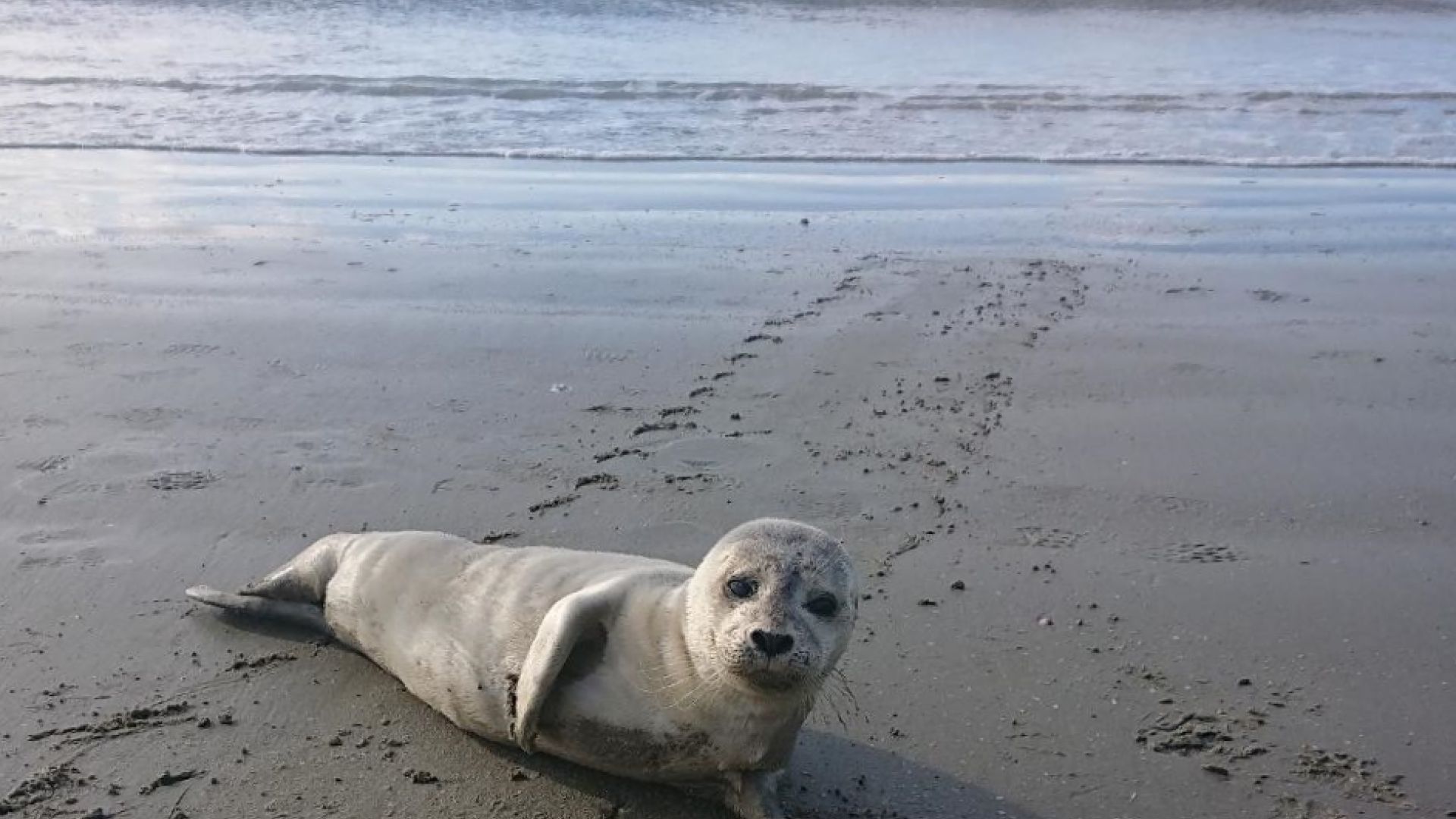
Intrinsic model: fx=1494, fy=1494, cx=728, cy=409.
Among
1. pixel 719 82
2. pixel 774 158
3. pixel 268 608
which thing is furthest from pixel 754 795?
pixel 719 82

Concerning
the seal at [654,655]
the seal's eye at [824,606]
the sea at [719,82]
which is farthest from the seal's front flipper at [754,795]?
the sea at [719,82]

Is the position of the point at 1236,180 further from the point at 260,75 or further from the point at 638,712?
the point at 260,75

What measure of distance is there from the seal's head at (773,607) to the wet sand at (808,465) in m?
0.40

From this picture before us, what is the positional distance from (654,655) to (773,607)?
38 centimetres

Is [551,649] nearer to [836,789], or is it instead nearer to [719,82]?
[836,789]

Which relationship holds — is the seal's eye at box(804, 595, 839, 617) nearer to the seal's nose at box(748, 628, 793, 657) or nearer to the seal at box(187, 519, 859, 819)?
the seal at box(187, 519, 859, 819)

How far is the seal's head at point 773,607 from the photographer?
319cm

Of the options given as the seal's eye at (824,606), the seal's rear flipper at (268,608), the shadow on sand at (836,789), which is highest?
the seal's eye at (824,606)

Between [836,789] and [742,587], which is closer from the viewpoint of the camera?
[742,587]

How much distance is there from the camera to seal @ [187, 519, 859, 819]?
331 cm

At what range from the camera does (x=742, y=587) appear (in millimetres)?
3391

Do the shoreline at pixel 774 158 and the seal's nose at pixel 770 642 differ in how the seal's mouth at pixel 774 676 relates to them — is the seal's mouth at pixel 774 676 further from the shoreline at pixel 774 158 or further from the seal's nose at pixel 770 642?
the shoreline at pixel 774 158

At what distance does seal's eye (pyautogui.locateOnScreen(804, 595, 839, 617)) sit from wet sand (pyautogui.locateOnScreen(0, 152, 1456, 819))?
1.45 ft

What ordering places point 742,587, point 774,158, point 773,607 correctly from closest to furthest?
point 773,607 < point 742,587 < point 774,158
